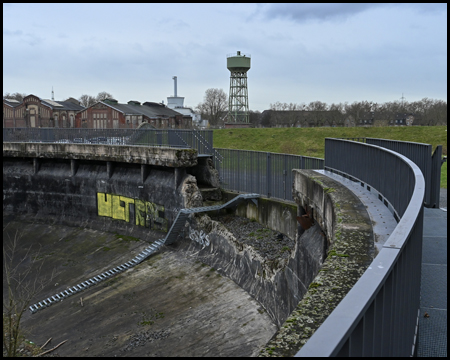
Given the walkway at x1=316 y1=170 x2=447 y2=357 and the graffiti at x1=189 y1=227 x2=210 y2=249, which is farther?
the graffiti at x1=189 y1=227 x2=210 y2=249

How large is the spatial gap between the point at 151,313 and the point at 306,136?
96.6 ft

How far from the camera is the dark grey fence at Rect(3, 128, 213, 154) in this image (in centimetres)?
1931

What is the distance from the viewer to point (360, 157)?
8.62 m

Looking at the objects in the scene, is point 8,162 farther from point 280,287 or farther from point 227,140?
point 227,140

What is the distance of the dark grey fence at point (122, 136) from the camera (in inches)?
760

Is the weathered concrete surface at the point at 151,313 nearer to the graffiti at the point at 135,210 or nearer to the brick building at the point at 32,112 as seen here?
the graffiti at the point at 135,210

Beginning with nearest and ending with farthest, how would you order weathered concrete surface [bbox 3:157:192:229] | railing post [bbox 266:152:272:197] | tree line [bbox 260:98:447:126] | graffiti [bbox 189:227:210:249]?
graffiti [bbox 189:227:210:249] → railing post [bbox 266:152:272:197] → weathered concrete surface [bbox 3:157:192:229] → tree line [bbox 260:98:447:126]

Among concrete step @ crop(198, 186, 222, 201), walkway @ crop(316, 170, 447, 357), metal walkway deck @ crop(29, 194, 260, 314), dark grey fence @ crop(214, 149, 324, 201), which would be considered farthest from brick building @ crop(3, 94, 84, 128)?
walkway @ crop(316, 170, 447, 357)

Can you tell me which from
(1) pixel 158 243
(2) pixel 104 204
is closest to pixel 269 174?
(1) pixel 158 243

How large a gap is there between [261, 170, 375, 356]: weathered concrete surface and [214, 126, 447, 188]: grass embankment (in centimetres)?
2770

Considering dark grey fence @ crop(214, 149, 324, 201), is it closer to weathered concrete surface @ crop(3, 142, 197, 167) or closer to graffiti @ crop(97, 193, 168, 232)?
weathered concrete surface @ crop(3, 142, 197, 167)

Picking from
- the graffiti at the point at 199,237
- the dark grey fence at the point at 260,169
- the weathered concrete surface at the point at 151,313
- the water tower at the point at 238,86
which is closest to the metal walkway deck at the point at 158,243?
the weathered concrete surface at the point at 151,313

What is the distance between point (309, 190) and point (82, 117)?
120 ft

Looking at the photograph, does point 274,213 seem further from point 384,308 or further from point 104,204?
point 384,308
